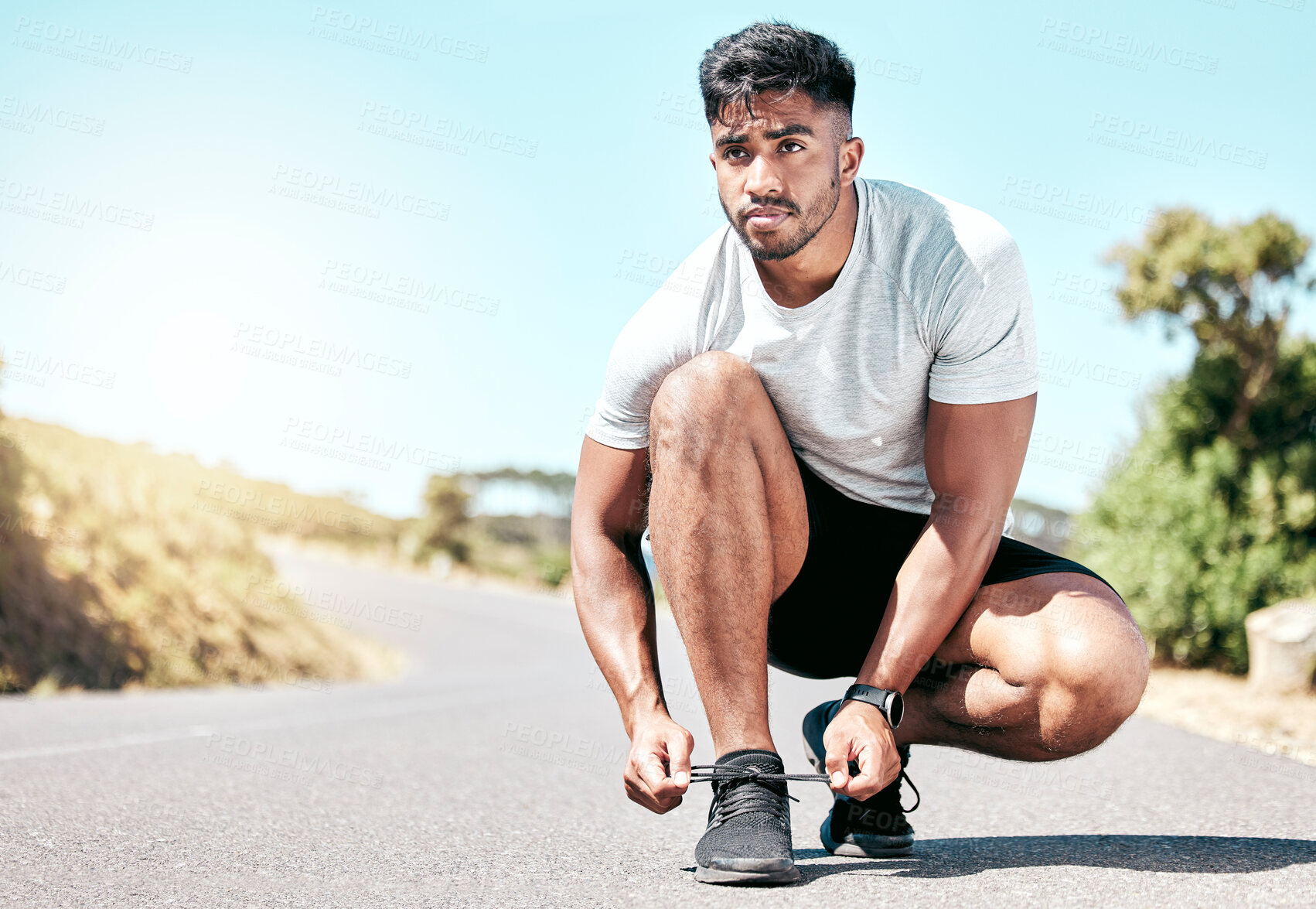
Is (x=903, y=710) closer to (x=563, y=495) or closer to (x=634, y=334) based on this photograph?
(x=634, y=334)

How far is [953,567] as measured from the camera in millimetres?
2385

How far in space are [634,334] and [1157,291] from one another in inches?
315

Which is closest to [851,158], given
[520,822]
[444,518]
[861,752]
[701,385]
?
[701,385]

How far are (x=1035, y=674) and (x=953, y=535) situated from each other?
1.05ft

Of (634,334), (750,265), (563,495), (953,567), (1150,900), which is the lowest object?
(563,495)

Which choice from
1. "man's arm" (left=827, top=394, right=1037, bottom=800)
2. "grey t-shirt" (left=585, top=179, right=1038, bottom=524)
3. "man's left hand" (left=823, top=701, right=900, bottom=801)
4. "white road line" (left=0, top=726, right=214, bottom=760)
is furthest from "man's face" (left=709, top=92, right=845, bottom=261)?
"white road line" (left=0, top=726, right=214, bottom=760)

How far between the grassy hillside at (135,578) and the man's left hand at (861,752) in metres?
7.75

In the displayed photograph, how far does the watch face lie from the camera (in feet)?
7.40

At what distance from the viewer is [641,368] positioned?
105 inches

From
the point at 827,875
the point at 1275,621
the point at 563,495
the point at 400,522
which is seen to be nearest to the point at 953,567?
the point at 827,875

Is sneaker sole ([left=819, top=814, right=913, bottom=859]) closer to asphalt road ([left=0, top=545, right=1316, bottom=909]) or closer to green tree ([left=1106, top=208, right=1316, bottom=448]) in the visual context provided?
asphalt road ([left=0, top=545, right=1316, bottom=909])

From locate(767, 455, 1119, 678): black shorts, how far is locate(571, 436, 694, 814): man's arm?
0.32 meters

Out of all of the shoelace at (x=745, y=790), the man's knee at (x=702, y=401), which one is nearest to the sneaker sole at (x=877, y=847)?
the shoelace at (x=745, y=790)

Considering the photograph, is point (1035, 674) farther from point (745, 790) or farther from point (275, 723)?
point (275, 723)
